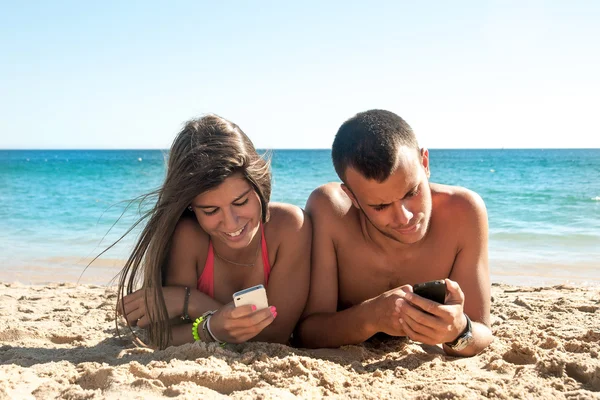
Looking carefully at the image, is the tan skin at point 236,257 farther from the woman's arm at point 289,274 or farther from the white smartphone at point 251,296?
the white smartphone at point 251,296

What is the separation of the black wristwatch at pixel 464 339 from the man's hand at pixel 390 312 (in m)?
0.28

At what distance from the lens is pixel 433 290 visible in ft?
8.86

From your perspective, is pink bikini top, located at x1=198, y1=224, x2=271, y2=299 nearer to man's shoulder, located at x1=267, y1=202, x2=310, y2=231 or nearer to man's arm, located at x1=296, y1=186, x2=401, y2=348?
man's shoulder, located at x1=267, y1=202, x2=310, y2=231

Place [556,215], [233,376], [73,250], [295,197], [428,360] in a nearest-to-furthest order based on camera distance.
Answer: [233,376]
[428,360]
[73,250]
[556,215]
[295,197]

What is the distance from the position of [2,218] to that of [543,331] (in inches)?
445

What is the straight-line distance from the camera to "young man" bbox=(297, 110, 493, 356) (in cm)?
279

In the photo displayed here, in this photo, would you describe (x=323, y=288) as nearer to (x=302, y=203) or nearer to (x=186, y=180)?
(x=186, y=180)

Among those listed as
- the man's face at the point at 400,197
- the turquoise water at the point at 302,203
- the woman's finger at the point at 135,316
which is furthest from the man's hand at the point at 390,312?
the turquoise water at the point at 302,203

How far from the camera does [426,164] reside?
3.13m

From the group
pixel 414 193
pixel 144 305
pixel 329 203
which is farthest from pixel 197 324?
pixel 414 193

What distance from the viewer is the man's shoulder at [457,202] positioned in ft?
10.7

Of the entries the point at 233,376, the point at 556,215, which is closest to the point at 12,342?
the point at 233,376

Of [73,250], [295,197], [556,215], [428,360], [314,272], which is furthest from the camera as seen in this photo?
[295,197]

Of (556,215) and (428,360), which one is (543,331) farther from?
Answer: (556,215)
